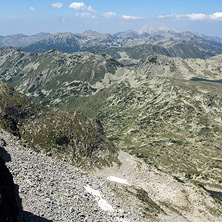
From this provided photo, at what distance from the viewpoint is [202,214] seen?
131m

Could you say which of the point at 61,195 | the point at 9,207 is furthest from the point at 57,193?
the point at 9,207

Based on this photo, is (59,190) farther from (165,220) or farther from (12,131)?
(12,131)

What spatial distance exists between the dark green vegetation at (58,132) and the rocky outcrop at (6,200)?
3588 inches

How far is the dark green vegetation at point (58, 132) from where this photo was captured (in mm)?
144250

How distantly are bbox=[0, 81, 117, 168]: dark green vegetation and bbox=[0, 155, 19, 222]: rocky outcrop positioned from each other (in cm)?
9113

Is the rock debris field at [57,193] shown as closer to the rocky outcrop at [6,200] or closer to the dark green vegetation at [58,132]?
the rocky outcrop at [6,200]

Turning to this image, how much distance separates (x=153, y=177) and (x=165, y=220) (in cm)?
6773

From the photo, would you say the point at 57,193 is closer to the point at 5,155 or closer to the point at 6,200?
the point at 5,155

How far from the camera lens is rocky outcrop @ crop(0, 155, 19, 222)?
38013 millimetres

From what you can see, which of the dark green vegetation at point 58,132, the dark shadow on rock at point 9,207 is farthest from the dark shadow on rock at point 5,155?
the dark green vegetation at point 58,132

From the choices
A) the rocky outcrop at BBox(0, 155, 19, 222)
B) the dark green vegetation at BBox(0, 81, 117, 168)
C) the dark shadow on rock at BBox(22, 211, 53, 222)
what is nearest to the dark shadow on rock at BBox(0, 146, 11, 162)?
the rocky outcrop at BBox(0, 155, 19, 222)

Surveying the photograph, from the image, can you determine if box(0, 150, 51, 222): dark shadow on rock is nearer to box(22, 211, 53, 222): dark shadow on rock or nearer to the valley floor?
box(22, 211, 53, 222): dark shadow on rock

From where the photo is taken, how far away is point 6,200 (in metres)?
40.6

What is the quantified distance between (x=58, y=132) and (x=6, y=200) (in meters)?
115
